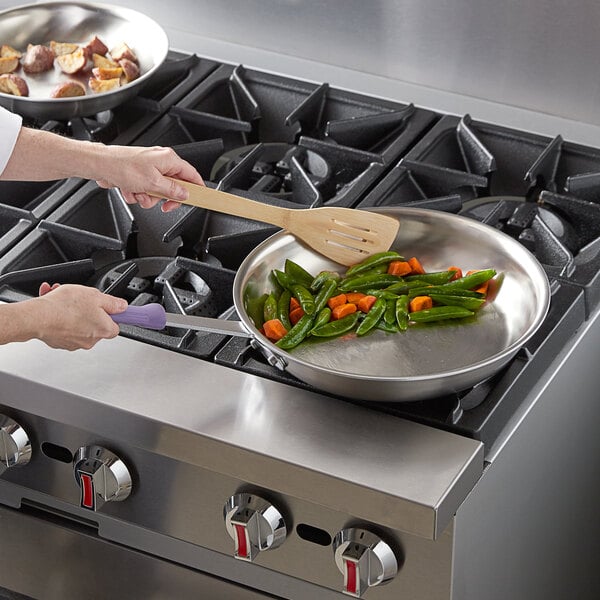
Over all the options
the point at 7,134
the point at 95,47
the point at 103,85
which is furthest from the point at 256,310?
the point at 95,47

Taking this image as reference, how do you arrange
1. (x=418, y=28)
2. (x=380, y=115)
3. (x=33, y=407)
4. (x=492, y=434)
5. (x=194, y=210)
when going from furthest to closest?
1. (x=418, y=28)
2. (x=380, y=115)
3. (x=194, y=210)
4. (x=33, y=407)
5. (x=492, y=434)

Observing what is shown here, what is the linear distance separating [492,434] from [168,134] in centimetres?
74

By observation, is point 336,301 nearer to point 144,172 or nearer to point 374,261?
point 374,261

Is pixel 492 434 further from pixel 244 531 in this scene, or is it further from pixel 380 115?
pixel 380 115

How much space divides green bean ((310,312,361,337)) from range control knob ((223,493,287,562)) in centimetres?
18

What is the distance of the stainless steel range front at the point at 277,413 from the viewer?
1.18 metres

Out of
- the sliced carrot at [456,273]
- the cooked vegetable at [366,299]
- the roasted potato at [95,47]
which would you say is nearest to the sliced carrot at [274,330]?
the cooked vegetable at [366,299]

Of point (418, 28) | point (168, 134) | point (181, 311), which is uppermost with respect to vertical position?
point (418, 28)

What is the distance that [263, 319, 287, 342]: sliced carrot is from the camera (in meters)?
1.26

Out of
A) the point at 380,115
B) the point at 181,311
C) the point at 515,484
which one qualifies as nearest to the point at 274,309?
the point at 181,311

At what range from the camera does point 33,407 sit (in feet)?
4.25

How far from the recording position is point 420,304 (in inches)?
51.2

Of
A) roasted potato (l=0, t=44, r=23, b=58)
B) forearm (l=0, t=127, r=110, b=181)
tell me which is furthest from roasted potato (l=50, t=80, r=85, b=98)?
forearm (l=0, t=127, r=110, b=181)

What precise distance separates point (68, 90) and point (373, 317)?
626 millimetres
